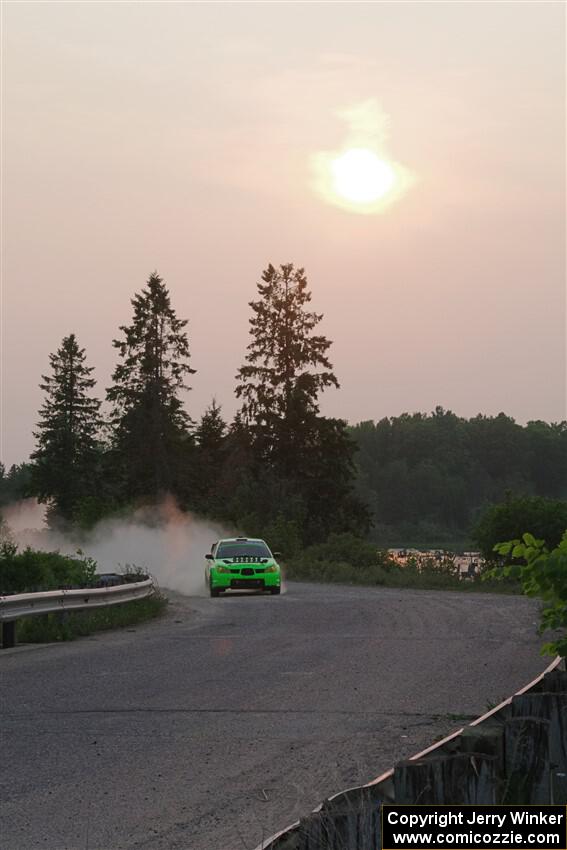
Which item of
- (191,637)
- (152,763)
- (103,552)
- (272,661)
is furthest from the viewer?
(103,552)

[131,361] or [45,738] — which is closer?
[45,738]

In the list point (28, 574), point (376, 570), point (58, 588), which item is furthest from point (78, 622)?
point (376, 570)

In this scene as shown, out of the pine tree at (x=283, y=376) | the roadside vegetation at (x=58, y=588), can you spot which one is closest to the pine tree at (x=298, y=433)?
the pine tree at (x=283, y=376)

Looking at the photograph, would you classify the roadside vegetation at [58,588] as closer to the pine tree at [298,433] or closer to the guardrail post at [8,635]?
the guardrail post at [8,635]

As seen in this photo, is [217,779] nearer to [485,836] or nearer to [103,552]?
[485,836]

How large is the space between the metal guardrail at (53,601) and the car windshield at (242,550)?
10.5 m

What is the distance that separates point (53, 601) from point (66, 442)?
80413mm

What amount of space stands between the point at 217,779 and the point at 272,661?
24.9 feet

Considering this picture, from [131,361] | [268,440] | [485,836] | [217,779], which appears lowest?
[217,779]

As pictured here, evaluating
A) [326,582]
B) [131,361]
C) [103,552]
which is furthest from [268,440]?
[326,582]

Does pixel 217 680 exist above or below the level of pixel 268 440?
below

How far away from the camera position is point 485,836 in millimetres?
3938

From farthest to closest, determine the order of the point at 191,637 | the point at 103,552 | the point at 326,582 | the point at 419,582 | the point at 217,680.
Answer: the point at 103,552 < the point at 326,582 < the point at 419,582 < the point at 191,637 < the point at 217,680

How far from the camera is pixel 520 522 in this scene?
46844 millimetres
